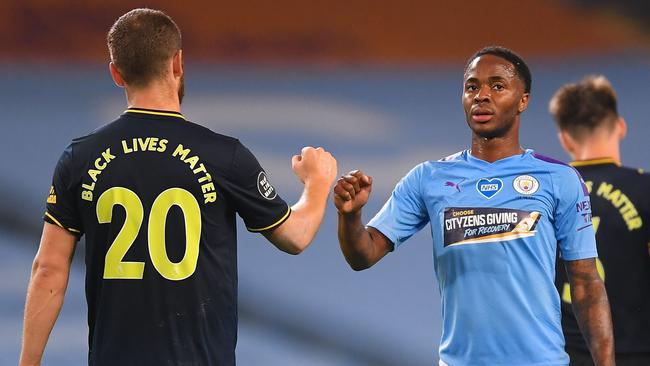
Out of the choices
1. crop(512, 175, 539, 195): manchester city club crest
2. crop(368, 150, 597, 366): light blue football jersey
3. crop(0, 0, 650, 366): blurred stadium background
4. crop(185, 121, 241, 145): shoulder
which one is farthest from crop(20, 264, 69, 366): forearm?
crop(0, 0, 650, 366): blurred stadium background

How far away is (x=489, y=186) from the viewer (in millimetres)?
3514

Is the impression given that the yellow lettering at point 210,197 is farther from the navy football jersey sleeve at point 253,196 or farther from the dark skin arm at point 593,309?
the dark skin arm at point 593,309

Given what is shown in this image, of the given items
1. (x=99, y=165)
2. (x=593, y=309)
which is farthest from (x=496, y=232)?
(x=99, y=165)

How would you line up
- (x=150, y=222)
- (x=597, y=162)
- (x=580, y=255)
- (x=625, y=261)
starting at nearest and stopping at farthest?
1. (x=150, y=222)
2. (x=580, y=255)
3. (x=625, y=261)
4. (x=597, y=162)

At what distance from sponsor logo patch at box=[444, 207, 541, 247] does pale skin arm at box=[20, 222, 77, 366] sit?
119 centimetres

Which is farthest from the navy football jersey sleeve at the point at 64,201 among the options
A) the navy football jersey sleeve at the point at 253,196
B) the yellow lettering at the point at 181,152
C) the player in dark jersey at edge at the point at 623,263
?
the player in dark jersey at edge at the point at 623,263

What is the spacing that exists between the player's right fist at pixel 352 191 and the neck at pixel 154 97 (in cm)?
56

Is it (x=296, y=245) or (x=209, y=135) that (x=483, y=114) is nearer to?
(x=296, y=245)

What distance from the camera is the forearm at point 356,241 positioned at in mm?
3383

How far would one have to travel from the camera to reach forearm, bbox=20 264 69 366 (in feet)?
10.2

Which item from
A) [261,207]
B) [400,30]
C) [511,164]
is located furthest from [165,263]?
[400,30]

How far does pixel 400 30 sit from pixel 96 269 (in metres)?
5.34

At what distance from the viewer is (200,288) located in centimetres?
314

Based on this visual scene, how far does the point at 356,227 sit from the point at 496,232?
442 mm
